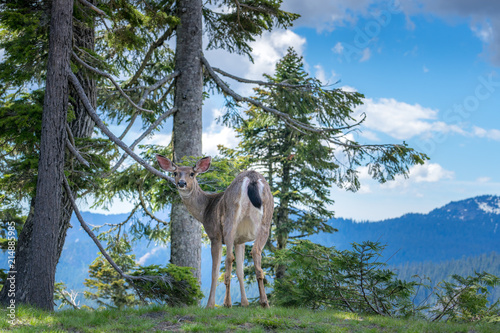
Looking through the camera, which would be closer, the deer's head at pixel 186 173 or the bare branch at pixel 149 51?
the deer's head at pixel 186 173

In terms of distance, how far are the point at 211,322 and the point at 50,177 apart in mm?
4395

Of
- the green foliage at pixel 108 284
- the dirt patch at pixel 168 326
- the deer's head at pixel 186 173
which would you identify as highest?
the deer's head at pixel 186 173

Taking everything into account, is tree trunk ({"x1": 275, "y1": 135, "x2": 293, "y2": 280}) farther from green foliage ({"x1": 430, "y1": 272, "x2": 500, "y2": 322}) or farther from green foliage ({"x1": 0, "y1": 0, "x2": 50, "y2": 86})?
green foliage ({"x1": 0, "y1": 0, "x2": 50, "y2": 86})

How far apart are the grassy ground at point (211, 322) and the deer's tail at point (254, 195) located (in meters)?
1.85

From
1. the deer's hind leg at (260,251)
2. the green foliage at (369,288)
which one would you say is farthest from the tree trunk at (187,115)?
the deer's hind leg at (260,251)

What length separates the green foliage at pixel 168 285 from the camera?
9.88 meters

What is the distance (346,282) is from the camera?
29.6 feet

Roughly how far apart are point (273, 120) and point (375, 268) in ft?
28.1

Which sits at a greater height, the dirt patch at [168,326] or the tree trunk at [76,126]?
the tree trunk at [76,126]

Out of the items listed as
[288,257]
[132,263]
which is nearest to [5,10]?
[288,257]

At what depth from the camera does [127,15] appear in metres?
12.0

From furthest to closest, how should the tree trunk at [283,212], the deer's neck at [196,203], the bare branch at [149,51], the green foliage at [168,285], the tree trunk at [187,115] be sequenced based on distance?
the tree trunk at [283,212], the bare branch at [149,51], the tree trunk at [187,115], the green foliage at [168,285], the deer's neck at [196,203]

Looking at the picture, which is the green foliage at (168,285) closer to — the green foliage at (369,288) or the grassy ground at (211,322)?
the grassy ground at (211,322)

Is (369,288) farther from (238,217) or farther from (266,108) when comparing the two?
(266,108)
